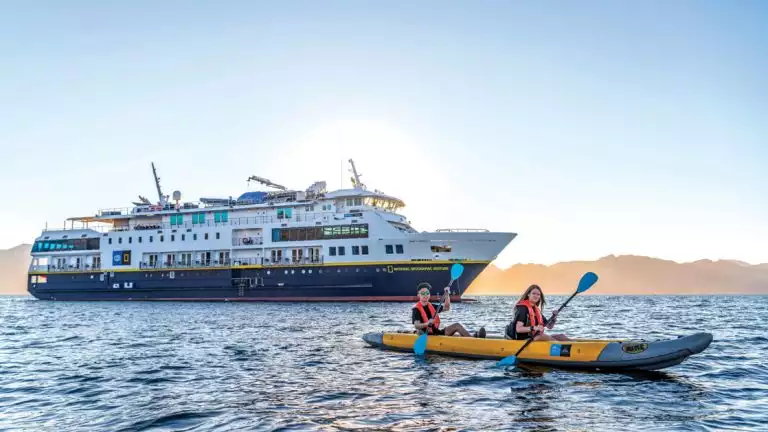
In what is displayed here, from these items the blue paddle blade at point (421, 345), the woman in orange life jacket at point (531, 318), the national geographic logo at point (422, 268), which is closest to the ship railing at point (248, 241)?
the national geographic logo at point (422, 268)

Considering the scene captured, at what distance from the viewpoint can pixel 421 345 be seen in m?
14.2

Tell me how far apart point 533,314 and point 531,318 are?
10cm

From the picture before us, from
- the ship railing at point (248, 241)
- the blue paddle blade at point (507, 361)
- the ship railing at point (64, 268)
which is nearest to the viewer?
the blue paddle blade at point (507, 361)

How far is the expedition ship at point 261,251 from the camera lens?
4122cm

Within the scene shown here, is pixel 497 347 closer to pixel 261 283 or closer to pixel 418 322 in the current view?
pixel 418 322

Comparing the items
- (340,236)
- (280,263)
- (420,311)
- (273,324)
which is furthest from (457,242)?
(420,311)

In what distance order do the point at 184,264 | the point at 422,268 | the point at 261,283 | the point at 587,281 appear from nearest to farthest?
the point at 587,281 → the point at 422,268 → the point at 261,283 → the point at 184,264

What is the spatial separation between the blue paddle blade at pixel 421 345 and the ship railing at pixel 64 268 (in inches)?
1761

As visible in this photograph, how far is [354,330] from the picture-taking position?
21.0 m

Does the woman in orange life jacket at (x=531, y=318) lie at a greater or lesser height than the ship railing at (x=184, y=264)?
lesser

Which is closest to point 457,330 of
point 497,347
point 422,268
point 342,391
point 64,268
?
point 497,347

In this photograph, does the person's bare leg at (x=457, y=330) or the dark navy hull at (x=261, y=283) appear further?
the dark navy hull at (x=261, y=283)

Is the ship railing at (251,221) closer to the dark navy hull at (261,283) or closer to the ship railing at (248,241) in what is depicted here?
the ship railing at (248,241)

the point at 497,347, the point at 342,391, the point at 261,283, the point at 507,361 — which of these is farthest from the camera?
the point at 261,283
